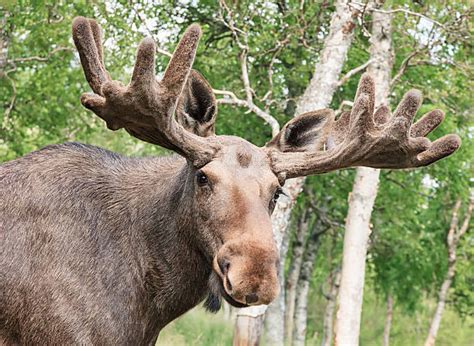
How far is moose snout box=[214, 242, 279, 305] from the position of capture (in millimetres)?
5043

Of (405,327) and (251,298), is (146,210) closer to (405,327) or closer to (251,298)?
(251,298)

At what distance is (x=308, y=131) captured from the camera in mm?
6711

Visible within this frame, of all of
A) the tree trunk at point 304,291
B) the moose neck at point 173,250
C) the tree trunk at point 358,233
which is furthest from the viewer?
the tree trunk at point 304,291

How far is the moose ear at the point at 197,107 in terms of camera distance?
6145 mm

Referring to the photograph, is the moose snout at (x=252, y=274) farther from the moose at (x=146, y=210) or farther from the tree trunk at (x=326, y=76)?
the tree trunk at (x=326, y=76)

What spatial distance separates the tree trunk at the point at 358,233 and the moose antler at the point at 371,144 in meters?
6.95

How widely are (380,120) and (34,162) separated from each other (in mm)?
2732

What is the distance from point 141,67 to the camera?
552cm

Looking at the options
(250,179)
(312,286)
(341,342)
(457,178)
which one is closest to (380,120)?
(250,179)

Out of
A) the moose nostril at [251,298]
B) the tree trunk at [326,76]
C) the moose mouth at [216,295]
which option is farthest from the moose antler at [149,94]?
the tree trunk at [326,76]

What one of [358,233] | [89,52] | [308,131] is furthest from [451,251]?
[89,52]

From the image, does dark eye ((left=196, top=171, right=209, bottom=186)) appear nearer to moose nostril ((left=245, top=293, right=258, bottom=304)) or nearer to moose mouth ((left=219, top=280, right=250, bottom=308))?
moose mouth ((left=219, top=280, right=250, bottom=308))

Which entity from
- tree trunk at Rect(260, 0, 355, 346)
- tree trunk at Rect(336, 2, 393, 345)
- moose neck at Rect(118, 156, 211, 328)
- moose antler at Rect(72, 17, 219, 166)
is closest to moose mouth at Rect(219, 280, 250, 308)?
moose neck at Rect(118, 156, 211, 328)

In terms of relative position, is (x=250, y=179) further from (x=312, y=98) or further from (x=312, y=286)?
(x=312, y=286)
